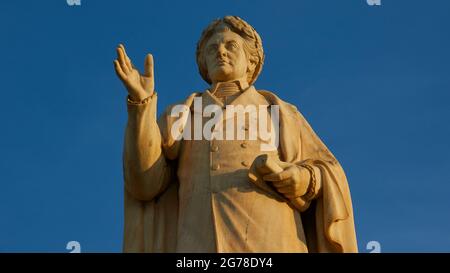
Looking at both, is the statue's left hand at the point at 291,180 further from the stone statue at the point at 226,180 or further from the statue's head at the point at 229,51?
the statue's head at the point at 229,51

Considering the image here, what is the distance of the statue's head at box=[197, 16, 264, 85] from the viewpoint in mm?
18469

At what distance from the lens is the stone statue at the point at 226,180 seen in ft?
54.9

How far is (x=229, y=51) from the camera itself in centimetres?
1853

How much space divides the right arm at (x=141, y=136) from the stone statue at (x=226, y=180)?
13 millimetres

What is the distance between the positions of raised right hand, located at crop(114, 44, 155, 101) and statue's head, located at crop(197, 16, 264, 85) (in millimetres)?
1574

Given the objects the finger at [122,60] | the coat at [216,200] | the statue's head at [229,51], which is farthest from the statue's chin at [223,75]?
the finger at [122,60]

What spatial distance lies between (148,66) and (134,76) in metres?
0.25

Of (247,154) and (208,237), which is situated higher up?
(247,154)

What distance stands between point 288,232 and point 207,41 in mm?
3378

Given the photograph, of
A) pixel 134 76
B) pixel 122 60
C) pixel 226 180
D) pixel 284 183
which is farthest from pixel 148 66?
pixel 284 183
